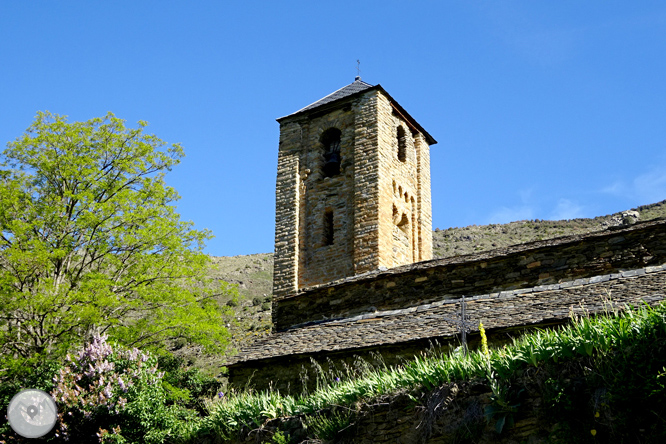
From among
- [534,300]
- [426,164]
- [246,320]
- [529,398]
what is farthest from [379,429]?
[246,320]

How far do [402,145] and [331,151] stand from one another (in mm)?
2572

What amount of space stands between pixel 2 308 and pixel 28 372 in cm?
205

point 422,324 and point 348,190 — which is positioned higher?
point 348,190

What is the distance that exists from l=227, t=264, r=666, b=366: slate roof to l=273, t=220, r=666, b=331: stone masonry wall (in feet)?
2.04

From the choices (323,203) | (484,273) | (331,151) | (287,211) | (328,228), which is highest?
(331,151)

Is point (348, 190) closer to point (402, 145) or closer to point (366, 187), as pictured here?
point (366, 187)

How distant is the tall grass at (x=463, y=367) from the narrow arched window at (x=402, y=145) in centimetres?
1444

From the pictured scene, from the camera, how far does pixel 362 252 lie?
19.3m

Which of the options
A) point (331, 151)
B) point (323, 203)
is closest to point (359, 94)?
point (331, 151)

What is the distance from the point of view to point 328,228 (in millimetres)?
20953

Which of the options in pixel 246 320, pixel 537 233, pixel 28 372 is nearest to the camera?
pixel 28 372

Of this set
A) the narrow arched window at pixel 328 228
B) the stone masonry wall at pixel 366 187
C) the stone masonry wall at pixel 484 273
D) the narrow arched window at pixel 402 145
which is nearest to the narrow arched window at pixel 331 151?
the stone masonry wall at pixel 366 187

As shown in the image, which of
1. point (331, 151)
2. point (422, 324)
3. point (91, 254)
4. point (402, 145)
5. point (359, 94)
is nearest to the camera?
point (422, 324)

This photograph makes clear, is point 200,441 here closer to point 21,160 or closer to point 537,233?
point 21,160
